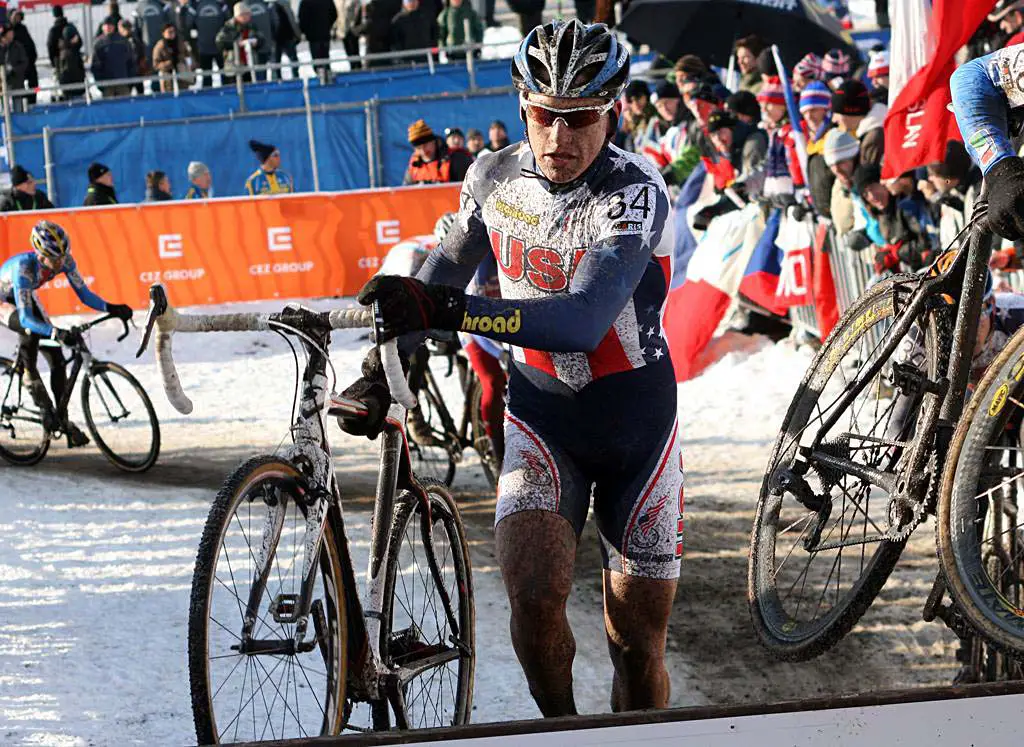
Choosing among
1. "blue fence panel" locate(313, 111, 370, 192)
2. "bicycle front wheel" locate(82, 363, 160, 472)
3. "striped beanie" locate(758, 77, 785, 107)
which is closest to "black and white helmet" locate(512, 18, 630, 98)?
"bicycle front wheel" locate(82, 363, 160, 472)

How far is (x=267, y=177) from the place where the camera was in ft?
53.8

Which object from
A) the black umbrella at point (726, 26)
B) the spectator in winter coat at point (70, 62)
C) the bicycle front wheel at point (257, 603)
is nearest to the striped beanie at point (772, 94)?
the black umbrella at point (726, 26)

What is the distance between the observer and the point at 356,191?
52.4ft

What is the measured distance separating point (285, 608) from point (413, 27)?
52.6 ft

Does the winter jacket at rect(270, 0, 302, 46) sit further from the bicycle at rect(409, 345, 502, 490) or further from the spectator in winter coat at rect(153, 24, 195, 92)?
the bicycle at rect(409, 345, 502, 490)

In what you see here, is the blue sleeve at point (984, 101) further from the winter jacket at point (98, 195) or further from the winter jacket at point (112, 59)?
the winter jacket at point (112, 59)

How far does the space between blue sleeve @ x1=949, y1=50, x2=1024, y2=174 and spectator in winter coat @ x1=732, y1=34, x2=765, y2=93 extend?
8993 mm

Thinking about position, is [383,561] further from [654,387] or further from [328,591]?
[654,387]

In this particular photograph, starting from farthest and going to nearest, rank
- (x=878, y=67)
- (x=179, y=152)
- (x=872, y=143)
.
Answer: (x=179, y=152) → (x=878, y=67) → (x=872, y=143)

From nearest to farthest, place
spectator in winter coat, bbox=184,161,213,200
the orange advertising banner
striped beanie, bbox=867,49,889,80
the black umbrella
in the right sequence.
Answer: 1. striped beanie, bbox=867,49,889,80
2. the black umbrella
3. the orange advertising banner
4. spectator in winter coat, bbox=184,161,213,200

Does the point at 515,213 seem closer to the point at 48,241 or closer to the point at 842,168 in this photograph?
the point at 842,168

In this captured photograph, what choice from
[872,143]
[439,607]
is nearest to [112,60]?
[872,143]

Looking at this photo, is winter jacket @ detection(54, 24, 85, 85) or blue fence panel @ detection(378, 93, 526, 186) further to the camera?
winter jacket @ detection(54, 24, 85, 85)

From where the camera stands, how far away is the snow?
5.91 m
